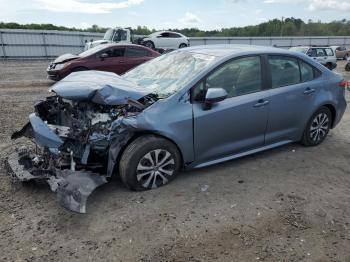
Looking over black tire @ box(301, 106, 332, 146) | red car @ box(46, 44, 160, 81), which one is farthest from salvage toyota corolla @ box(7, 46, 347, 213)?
red car @ box(46, 44, 160, 81)

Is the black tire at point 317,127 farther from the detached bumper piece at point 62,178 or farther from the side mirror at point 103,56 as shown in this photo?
the side mirror at point 103,56

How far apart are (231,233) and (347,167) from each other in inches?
101

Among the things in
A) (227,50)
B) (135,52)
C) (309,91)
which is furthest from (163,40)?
(227,50)

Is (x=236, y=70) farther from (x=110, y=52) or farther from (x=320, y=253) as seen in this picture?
(x=110, y=52)

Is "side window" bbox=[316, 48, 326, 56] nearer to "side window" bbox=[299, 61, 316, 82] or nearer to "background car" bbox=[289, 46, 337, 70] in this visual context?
"background car" bbox=[289, 46, 337, 70]

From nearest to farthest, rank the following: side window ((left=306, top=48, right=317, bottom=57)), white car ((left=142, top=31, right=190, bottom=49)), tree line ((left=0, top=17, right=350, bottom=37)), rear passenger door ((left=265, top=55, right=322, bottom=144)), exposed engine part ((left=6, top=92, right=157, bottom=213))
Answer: exposed engine part ((left=6, top=92, right=157, bottom=213))
rear passenger door ((left=265, top=55, right=322, bottom=144))
side window ((left=306, top=48, right=317, bottom=57))
white car ((left=142, top=31, right=190, bottom=49))
tree line ((left=0, top=17, right=350, bottom=37))

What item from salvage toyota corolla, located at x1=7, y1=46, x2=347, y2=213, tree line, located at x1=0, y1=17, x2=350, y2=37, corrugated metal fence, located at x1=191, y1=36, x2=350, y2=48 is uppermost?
tree line, located at x1=0, y1=17, x2=350, y2=37

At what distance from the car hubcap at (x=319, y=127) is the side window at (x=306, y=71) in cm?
65

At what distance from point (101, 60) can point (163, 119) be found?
856cm

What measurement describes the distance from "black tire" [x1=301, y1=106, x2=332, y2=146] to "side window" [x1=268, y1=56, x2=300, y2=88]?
2.44ft

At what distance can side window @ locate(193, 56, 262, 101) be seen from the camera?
416cm

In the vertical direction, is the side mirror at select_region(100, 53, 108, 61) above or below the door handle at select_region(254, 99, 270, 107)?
above

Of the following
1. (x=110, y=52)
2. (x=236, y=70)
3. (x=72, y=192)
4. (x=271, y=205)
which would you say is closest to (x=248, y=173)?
(x=271, y=205)

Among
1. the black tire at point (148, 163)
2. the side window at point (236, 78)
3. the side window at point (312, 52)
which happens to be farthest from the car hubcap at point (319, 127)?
the side window at point (312, 52)
